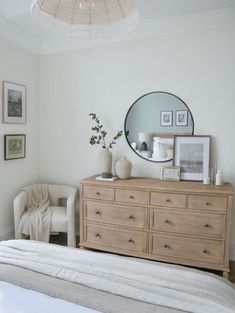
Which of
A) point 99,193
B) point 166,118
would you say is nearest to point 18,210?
point 99,193

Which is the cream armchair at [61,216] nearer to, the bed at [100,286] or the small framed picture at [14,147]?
the small framed picture at [14,147]

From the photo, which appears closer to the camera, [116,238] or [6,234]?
[116,238]

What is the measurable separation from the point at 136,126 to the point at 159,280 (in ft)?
7.14

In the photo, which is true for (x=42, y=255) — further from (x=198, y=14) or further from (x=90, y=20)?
(x=198, y=14)

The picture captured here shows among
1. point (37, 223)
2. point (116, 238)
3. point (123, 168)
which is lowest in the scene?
point (116, 238)

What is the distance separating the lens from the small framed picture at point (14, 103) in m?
3.25

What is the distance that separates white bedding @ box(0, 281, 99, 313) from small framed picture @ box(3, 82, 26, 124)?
2418 mm

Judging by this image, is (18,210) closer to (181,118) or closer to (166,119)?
(166,119)

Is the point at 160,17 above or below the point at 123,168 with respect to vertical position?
above

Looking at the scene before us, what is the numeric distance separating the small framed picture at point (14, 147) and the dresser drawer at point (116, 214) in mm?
1136

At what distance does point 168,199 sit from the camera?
8.89 ft

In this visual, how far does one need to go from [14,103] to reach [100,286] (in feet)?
8.81

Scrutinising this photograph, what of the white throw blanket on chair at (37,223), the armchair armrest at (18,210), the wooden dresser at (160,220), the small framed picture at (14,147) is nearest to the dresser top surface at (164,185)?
the wooden dresser at (160,220)

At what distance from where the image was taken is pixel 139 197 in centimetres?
282
